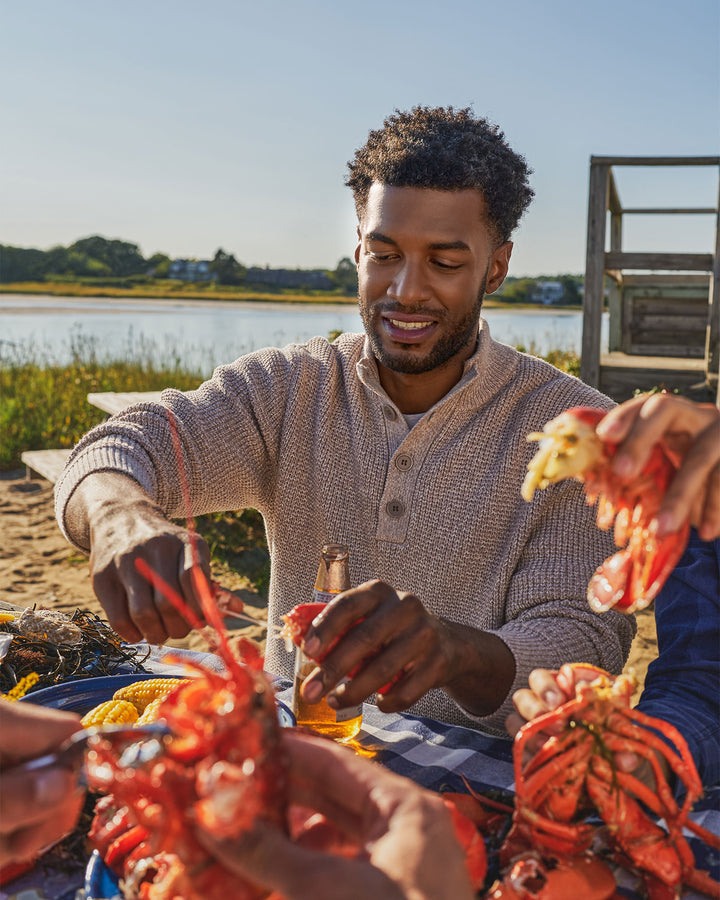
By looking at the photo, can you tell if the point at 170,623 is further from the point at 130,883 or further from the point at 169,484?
the point at 169,484

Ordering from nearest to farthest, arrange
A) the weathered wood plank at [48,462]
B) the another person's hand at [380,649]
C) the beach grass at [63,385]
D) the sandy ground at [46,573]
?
1. the another person's hand at [380,649]
2. the sandy ground at [46,573]
3. the weathered wood plank at [48,462]
4. the beach grass at [63,385]

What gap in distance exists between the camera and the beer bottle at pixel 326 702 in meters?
1.55

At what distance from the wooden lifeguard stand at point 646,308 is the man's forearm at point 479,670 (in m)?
5.36

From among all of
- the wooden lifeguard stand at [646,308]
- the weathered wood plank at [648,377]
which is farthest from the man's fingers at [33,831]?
the weathered wood plank at [648,377]

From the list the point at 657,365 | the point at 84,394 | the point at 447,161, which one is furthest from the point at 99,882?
the point at 84,394

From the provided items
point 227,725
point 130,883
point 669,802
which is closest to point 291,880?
point 227,725

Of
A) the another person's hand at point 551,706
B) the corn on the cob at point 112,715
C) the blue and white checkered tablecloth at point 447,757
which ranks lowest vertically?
the blue and white checkered tablecloth at point 447,757

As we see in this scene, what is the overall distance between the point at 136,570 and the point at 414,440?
1078mm

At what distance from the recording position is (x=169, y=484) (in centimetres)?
218

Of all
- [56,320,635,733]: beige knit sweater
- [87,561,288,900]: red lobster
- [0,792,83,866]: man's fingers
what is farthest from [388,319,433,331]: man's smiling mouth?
[0,792,83,866]: man's fingers

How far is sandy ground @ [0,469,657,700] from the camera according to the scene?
4738 millimetres

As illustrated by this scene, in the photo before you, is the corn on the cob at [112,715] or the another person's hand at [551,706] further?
the corn on the cob at [112,715]

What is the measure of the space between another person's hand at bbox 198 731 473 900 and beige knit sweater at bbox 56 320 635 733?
1140 mm

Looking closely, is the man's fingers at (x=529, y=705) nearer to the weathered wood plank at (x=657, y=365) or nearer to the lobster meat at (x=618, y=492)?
the lobster meat at (x=618, y=492)
